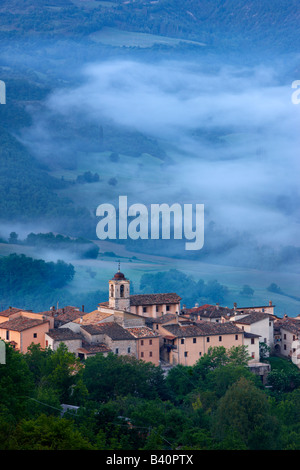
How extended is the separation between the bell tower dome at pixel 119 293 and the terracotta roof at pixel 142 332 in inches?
124

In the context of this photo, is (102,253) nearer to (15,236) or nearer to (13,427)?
(15,236)

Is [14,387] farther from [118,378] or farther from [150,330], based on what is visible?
[150,330]

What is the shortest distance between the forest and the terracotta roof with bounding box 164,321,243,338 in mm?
1415

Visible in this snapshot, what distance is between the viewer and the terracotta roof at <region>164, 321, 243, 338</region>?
63031mm

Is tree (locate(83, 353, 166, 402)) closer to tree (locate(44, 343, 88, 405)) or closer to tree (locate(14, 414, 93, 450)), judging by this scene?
tree (locate(44, 343, 88, 405))

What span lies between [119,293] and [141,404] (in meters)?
18.5

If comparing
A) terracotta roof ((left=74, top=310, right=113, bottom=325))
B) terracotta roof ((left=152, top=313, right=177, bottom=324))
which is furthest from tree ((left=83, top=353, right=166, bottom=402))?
terracotta roof ((left=152, top=313, right=177, bottom=324))

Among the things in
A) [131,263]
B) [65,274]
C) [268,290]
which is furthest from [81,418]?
[131,263]

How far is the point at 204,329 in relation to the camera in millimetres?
64062

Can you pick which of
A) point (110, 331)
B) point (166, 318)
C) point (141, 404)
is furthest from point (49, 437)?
point (166, 318)

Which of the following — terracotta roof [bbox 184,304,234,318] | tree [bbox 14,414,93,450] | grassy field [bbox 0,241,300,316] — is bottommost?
tree [bbox 14,414,93,450]

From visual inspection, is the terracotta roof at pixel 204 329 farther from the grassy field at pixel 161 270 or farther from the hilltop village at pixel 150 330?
the grassy field at pixel 161 270
